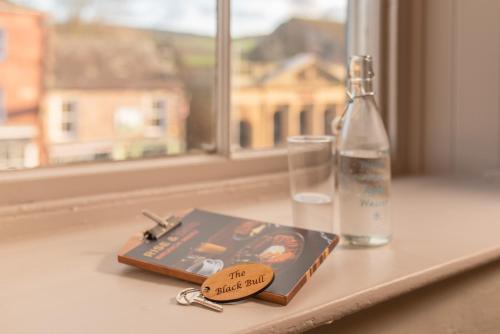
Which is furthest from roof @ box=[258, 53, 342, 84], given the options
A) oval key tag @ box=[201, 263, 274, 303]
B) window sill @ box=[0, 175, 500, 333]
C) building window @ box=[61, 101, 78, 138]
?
oval key tag @ box=[201, 263, 274, 303]

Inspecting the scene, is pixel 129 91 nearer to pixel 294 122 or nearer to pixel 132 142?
pixel 132 142

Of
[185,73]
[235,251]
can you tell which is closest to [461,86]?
[185,73]

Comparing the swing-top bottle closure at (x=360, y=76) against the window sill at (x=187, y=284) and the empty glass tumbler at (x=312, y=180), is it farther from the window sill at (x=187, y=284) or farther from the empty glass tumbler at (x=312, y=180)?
the window sill at (x=187, y=284)

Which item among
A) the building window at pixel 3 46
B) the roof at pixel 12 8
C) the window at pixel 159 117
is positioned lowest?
the window at pixel 159 117

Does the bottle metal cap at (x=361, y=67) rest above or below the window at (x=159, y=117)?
above

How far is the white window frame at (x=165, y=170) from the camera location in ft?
2.67

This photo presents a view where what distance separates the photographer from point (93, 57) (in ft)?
4.66

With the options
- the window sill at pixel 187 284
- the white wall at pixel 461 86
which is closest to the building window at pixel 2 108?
the window sill at pixel 187 284

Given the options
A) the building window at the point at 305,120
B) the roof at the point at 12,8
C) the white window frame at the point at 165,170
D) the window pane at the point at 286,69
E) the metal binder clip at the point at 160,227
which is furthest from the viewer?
the building window at the point at 305,120

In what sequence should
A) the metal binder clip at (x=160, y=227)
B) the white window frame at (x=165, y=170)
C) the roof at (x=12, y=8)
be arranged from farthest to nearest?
the roof at (x=12, y=8) → the white window frame at (x=165, y=170) → the metal binder clip at (x=160, y=227)

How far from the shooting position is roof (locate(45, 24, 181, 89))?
130cm

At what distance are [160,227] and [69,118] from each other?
697mm

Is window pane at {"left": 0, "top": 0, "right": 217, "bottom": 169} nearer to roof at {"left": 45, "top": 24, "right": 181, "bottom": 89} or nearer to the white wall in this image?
roof at {"left": 45, "top": 24, "right": 181, "bottom": 89}

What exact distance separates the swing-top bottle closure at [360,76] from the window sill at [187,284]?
0.20 meters
